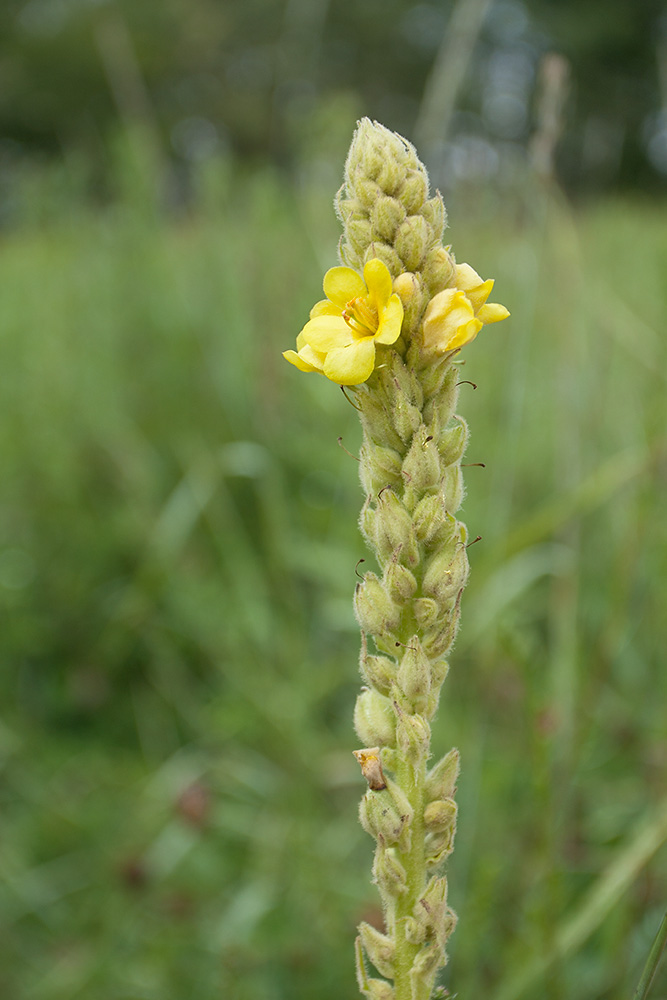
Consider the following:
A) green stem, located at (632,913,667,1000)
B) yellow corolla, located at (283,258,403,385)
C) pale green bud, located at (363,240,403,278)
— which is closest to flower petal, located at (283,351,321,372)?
yellow corolla, located at (283,258,403,385)

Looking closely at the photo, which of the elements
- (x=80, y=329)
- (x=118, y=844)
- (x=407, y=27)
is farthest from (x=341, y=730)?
(x=407, y=27)

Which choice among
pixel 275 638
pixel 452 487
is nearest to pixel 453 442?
pixel 452 487

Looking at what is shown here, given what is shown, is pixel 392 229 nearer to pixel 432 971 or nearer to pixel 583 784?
pixel 432 971

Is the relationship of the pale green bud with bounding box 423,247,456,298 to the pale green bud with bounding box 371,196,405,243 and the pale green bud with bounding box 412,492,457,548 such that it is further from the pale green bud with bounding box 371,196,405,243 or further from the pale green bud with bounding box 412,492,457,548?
the pale green bud with bounding box 412,492,457,548

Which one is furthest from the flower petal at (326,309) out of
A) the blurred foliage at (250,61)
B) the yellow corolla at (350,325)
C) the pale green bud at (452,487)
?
the blurred foliage at (250,61)

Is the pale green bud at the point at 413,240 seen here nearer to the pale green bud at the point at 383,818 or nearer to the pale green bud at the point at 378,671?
the pale green bud at the point at 378,671

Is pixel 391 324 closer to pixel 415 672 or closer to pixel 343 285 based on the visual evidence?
pixel 343 285
